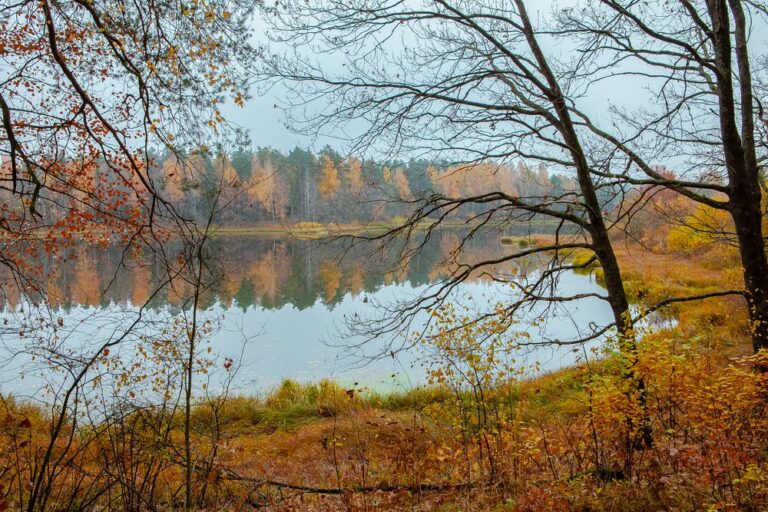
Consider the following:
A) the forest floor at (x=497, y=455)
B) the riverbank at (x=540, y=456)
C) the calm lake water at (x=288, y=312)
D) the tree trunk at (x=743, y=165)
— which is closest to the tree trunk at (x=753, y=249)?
the tree trunk at (x=743, y=165)

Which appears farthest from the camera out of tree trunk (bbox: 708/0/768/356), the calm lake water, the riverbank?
the calm lake water

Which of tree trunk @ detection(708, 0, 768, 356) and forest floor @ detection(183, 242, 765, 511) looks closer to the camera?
forest floor @ detection(183, 242, 765, 511)

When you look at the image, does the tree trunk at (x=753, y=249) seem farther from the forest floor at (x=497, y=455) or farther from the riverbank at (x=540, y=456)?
the riverbank at (x=540, y=456)

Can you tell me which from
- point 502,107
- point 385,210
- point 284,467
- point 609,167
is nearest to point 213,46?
point 385,210

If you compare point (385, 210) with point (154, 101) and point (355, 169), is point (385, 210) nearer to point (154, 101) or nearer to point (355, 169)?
point (355, 169)

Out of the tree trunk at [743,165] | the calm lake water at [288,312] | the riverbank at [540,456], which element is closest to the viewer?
the riverbank at [540,456]

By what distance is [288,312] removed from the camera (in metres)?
19.2

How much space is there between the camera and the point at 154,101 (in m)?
5.32

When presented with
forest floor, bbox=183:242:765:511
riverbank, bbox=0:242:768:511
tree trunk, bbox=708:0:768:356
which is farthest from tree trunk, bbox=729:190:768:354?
riverbank, bbox=0:242:768:511

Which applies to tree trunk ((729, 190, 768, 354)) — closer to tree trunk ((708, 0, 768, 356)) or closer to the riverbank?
tree trunk ((708, 0, 768, 356))

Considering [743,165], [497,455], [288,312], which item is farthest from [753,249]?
[288,312]

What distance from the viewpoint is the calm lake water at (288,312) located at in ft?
23.8

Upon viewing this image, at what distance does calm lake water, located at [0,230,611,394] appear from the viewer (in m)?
7.25

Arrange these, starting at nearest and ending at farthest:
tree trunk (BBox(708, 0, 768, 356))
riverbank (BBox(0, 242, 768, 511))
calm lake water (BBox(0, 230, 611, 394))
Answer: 1. riverbank (BBox(0, 242, 768, 511))
2. tree trunk (BBox(708, 0, 768, 356))
3. calm lake water (BBox(0, 230, 611, 394))
